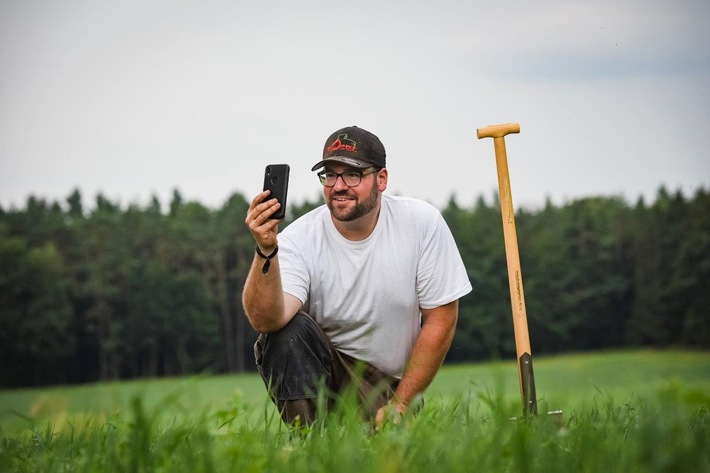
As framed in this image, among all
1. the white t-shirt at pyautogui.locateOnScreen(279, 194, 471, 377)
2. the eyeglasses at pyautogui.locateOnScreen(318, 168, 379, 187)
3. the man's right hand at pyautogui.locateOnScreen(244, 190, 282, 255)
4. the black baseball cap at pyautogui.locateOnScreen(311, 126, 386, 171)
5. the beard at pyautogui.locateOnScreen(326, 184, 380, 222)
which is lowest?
the white t-shirt at pyautogui.locateOnScreen(279, 194, 471, 377)

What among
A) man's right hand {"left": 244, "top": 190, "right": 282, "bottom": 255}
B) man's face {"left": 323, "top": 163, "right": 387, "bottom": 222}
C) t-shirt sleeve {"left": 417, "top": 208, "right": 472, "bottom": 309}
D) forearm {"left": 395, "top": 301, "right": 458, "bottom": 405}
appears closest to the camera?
man's right hand {"left": 244, "top": 190, "right": 282, "bottom": 255}

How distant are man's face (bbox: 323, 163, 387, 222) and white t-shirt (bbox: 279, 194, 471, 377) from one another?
0.80 feet

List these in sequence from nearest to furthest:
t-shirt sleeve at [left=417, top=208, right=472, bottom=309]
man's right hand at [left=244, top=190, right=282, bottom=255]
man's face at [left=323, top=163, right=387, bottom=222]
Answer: man's right hand at [left=244, top=190, right=282, bottom=255] < man's face at [left=323, top=163, right=387, bottom=222] < t-shirt sleeve at [left=417, top=208, right=472, bottom=309]

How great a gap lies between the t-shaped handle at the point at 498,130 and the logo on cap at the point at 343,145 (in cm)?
66

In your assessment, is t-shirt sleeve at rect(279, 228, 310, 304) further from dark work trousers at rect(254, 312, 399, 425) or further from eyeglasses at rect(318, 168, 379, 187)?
eyeglasses at rect(318, 168, 379, 187)

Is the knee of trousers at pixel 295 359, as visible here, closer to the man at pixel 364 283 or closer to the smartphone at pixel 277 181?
the man at pixel 364 283

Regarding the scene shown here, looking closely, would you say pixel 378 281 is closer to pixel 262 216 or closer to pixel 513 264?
pixel 513 264

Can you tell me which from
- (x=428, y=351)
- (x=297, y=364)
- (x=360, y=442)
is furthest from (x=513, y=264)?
(x=360, y=442)

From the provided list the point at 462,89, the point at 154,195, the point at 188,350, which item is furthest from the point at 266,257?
the point at 154,195

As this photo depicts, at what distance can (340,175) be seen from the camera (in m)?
4.72

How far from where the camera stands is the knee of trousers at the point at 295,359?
14.5ft

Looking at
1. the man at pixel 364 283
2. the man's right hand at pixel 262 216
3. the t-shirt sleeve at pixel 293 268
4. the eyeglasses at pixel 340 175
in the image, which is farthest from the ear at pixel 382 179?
the man's right hand at pixel 262 216

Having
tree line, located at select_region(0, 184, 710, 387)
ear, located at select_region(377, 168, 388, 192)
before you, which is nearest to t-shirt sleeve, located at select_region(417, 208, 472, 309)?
ear, located at select_region(377, 168, 388, 192)

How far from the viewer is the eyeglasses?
4.72m
